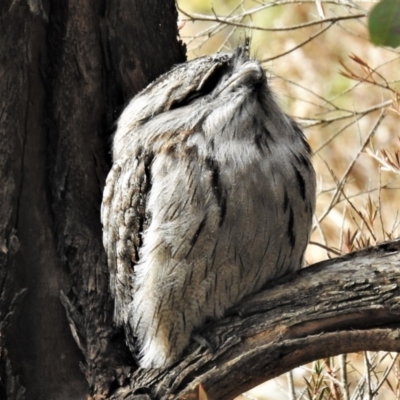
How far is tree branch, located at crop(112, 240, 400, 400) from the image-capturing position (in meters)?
2.18

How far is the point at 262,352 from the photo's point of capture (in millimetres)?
2221

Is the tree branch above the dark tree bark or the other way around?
the other way around

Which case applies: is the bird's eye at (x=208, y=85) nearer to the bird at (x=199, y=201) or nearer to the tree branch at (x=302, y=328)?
the bird at (x=199, y=201)

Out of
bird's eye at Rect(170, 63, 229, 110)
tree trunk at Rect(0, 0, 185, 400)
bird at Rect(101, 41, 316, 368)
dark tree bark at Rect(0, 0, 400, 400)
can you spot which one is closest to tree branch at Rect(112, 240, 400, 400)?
dark tree bark at Rect(0, 0, 400, 400)

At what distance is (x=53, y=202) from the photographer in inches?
106

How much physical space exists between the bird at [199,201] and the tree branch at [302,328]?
15cm

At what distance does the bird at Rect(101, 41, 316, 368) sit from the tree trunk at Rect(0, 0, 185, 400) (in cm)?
11

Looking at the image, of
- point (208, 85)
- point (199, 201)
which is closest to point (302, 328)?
point (199, 201)

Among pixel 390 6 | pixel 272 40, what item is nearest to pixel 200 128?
pixel 390 6

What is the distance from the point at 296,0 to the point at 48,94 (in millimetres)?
1498

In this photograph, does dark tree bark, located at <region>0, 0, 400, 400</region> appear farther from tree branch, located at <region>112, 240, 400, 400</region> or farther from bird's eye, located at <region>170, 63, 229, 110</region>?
bird's eye, located at <region>170, 63, 229, 110</region>

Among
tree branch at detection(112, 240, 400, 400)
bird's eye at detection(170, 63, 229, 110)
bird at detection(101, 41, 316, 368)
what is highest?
bird's eye at detection(170, 63, 229, 110)

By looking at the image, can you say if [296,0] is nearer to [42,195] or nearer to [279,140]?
[279,140]

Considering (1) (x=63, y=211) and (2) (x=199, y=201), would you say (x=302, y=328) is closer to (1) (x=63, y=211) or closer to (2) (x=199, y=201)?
(2) (x=199, y=201)
